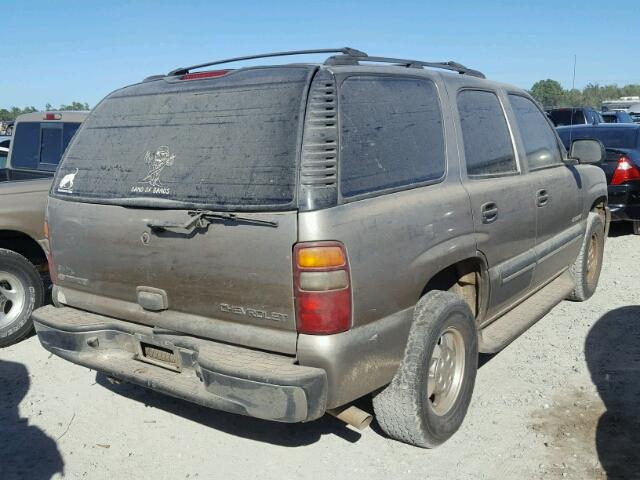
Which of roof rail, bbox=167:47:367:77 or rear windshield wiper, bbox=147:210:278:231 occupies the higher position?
roof rail, bbox=167:47:367:77

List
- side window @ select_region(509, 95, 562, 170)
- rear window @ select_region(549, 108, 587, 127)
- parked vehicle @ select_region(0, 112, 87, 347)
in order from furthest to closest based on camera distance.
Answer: rear window @ select_region(549, 108, 587, 127)
parked vehicle @ select_region(0, 112, 87, 347)
side window @ select_region(509, 95, 562, 170)

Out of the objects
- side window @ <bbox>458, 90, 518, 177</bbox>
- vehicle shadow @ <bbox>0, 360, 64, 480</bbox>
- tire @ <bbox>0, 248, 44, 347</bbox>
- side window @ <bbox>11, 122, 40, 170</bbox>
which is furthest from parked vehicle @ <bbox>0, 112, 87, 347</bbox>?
side window @ <bbox>458, 90, 518, 177</bbox>

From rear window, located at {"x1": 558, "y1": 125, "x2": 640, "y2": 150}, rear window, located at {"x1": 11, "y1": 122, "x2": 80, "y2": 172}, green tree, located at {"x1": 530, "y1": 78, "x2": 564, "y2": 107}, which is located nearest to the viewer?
rear window, located at {"x1": 11, "y1": 122, "x2": 80, "y2": 172}

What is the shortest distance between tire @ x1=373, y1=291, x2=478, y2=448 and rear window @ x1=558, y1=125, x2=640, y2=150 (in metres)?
6.27

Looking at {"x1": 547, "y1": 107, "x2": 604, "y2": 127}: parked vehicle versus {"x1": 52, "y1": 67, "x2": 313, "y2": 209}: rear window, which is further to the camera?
{"x1": 547, "y1": 107, "x2": 604, "y2": 127}: parked vehicle

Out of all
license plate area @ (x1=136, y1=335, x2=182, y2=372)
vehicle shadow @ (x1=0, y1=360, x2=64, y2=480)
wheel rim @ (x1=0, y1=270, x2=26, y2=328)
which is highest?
license plate area @ (x1=136, y1=335, x2=182, y2=372)

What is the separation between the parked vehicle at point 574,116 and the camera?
62.3ft

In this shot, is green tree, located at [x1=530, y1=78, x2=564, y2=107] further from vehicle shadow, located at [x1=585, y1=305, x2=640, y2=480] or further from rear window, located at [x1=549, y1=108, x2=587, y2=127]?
vehicle shadow, located at [x1=585, y1=305, x2=640, y2=480]

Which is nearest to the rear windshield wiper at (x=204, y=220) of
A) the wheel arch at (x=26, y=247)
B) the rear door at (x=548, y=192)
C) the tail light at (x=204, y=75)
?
the tail light at (x=204, y=75)

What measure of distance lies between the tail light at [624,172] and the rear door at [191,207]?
6.91m

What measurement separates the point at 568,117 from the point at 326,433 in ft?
59.6

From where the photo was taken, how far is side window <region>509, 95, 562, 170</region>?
15.4 feet

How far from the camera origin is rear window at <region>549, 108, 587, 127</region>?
19172mm

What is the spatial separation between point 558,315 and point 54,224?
169 inches
